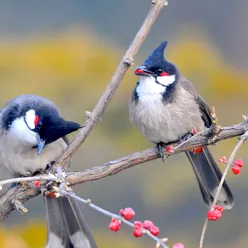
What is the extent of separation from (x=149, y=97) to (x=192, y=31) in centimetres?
267

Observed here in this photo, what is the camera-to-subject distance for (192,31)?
4.82 m

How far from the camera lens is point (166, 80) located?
2.27 meters

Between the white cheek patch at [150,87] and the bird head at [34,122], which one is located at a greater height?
the white cheek patch at [150,87]

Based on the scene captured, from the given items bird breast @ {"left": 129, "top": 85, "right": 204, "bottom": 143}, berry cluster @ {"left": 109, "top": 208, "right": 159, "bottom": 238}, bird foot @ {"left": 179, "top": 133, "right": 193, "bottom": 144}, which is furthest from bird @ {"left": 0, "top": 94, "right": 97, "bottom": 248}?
berry cluster @ {"left": 109, "top": 208, "right": 159, "bottom": 238}

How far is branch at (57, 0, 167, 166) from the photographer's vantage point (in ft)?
6.11

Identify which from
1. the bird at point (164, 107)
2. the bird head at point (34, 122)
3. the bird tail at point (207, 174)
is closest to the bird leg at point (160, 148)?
the bird at point (164, 107)

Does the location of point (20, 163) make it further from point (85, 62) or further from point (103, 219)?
point (85, 62)

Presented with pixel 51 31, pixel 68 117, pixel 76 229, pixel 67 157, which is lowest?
pixel 76 229

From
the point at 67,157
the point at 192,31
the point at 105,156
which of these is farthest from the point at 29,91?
the point at 67,157

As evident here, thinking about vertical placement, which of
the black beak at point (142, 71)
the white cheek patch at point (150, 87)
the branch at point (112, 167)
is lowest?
the branch at point (112, 167)

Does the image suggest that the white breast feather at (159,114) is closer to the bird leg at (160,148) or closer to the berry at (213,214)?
the bird leg at (160,148)

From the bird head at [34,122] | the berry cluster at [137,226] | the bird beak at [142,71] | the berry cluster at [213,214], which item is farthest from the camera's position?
the bird beak at [142,71]

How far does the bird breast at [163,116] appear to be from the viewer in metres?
2.24

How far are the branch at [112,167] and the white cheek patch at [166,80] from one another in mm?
357
